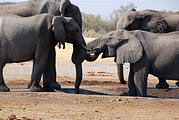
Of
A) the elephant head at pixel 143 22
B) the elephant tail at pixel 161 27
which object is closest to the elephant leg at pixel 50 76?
the elephant head at pixel 143 22

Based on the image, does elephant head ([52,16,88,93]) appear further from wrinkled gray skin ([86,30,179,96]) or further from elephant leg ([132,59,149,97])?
elephant leg ([132,59,149,97])

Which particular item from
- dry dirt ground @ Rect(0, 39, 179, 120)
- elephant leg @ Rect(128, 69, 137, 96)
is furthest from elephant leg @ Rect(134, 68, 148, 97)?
dry dirt ground @ Rect(0, 39, 179, 120)

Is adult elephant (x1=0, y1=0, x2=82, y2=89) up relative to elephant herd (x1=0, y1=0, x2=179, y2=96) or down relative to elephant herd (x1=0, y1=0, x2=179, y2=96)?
up

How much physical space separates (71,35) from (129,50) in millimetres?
1672

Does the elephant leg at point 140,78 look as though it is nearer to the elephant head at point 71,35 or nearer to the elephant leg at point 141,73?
the elephant leg at point 141,73

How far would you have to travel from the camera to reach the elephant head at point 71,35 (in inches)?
488

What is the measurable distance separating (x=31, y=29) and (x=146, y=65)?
283 cm

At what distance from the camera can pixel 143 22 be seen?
1614cm

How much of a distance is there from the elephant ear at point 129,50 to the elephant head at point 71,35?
92cm

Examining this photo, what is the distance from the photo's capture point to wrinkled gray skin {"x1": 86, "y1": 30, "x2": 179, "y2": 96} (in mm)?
11875

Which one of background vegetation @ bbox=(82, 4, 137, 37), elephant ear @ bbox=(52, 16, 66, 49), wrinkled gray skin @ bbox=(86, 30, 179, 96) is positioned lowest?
background vegetation @ bbox=(82, 4, 137, 37)

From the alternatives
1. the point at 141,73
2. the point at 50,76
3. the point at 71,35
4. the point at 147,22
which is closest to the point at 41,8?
the point at 71,35

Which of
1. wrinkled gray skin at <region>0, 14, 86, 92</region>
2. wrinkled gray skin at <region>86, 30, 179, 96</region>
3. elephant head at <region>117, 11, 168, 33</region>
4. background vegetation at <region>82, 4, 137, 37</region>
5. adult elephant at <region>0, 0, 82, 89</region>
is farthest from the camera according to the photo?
background vegetation at <region>82, 4, 137, 37</region>

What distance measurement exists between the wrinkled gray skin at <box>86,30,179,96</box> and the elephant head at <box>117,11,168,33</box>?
3.64m
